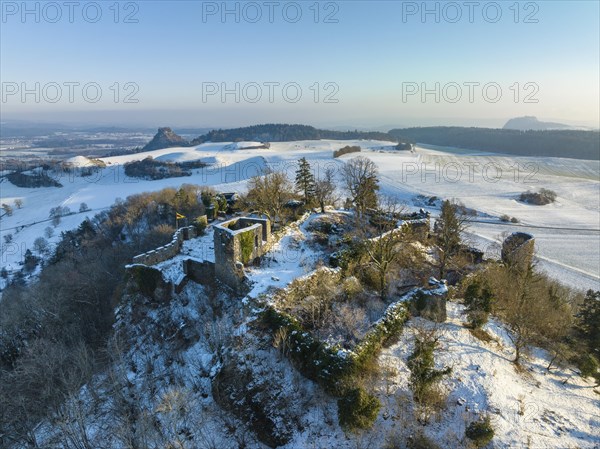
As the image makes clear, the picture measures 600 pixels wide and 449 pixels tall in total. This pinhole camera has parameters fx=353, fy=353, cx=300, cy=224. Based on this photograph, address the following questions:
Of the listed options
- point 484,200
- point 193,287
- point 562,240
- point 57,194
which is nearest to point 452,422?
point 193,287

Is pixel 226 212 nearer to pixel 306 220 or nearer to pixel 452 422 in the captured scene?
pixel 306 220

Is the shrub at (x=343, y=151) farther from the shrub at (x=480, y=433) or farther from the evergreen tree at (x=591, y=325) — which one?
the shrub at (x=480, y=433)

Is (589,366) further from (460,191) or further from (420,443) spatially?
(460,191)

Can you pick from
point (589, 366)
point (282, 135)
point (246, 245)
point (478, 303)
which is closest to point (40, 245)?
point (246, 245)

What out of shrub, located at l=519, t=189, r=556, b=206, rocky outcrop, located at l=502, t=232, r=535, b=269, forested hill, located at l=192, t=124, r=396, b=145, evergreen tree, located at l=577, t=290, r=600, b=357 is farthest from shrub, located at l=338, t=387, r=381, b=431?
forested hill, located at l=192, t=124, r=396, b=145

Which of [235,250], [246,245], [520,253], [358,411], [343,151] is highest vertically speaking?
[343,151]

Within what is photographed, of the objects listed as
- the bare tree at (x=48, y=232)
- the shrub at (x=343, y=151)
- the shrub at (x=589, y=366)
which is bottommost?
the bare tree at (x=48, y=232)

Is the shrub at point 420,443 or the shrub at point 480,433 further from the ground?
the shrub at point 480,433

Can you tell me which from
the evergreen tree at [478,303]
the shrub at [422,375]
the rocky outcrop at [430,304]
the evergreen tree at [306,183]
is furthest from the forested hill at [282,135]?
the shrub at [422,375]

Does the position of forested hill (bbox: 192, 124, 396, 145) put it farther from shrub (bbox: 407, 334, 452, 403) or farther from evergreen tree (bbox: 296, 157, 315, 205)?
shrub (bbox: 407, 334, 452, 403)
